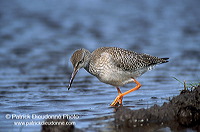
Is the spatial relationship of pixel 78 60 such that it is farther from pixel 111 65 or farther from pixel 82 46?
pixel 82 46

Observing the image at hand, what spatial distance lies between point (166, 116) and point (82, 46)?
8.99m

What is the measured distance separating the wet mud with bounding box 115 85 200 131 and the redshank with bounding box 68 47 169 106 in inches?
71.1

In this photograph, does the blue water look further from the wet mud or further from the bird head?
the bird head

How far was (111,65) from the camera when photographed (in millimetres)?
9352

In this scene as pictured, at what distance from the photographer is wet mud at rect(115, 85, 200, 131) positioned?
732 cm

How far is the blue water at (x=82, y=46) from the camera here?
30.6 ft

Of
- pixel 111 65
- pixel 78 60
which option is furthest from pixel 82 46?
pixel 78 60

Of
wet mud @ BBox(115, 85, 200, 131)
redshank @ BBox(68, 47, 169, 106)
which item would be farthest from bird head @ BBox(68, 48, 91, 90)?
wet mud @ BBox(115, 85, 200, 131)

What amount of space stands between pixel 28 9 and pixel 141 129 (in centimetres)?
1561

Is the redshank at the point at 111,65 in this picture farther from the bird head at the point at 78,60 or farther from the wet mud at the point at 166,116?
the wet mud at the point at 166,116

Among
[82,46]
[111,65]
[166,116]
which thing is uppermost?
[82,46]

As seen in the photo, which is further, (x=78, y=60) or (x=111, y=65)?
(x=111, y=65)

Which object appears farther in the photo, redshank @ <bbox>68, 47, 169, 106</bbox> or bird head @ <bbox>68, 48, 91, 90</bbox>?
redshank @ <bbox>68, 47, 169, 106</bbox>

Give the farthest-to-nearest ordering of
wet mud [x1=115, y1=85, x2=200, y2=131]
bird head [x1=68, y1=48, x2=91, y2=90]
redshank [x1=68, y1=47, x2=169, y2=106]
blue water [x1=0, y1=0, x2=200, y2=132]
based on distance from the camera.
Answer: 1. blue water [x1=0, y1=0, x2=200, y2=132]
2. redshank [x1=68, y1=47, x2=169, y2=106]
3. bird head [x1=68, y1=48, x2=91, y2=90]
4. wet mud [x1=115, y1=85, x2=200, y2=131]
